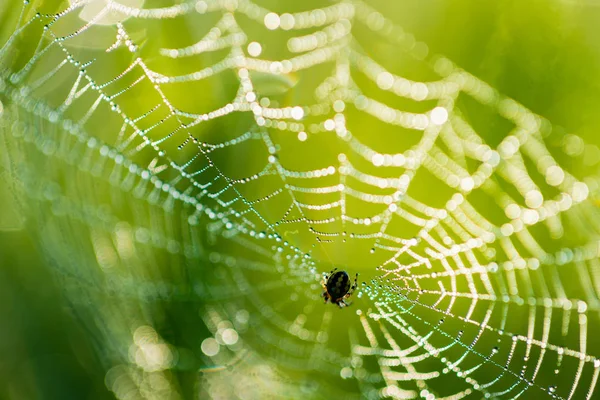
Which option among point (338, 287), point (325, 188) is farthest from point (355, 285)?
point (325, 188)

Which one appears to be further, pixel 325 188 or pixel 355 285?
pixel 355 285

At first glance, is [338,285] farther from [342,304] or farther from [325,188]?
[325,188]

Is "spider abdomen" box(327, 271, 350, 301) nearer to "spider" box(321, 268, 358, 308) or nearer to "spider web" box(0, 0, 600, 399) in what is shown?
"spider" box(321, 268, 358, 308)

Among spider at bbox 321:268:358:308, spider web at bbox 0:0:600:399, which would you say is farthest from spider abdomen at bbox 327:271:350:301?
spider web at bbox 0:0:600:399

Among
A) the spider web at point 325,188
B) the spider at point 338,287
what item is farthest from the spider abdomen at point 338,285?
the spider web at point 325,188

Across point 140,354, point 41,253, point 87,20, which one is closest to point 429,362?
point 140,354

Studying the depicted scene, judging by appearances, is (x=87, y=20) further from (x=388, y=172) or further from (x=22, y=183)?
(x=388, y=172)

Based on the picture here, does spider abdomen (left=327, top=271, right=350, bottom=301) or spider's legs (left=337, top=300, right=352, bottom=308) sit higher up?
spider abdomen (left=327, top=271, right=350, bottom=301)
